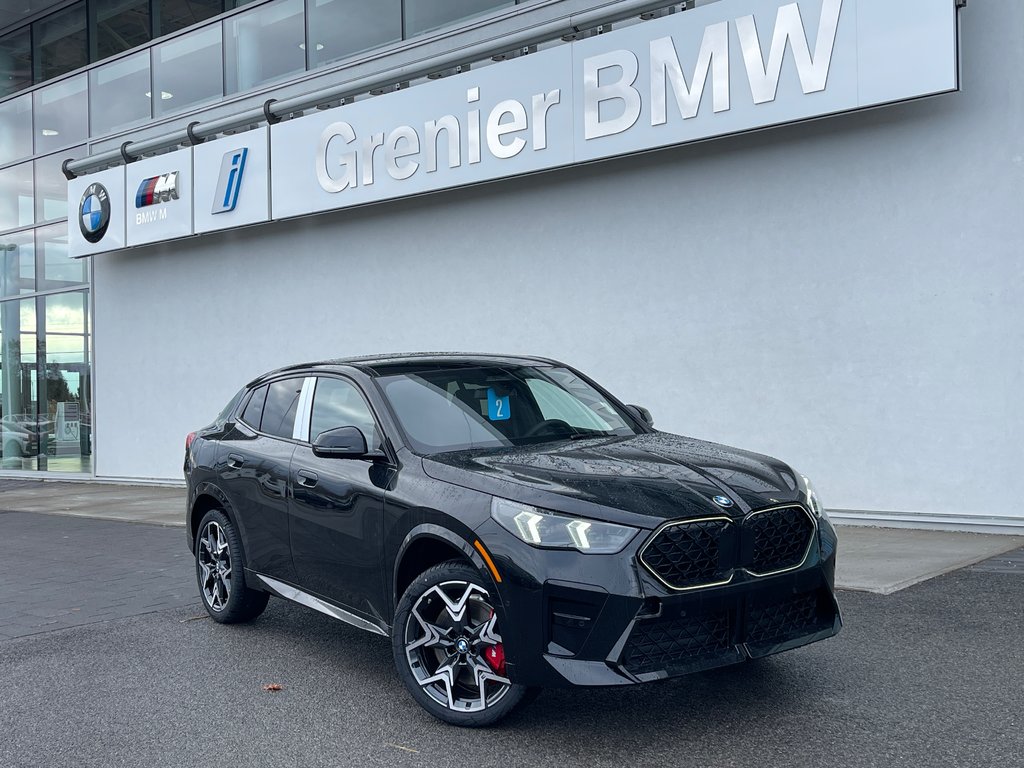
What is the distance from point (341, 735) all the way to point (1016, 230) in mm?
7696

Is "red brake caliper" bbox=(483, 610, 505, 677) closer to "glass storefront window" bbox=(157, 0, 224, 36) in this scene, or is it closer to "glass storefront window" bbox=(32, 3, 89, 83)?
"glass storefront window" bbox=(157, 0, 224, 36)

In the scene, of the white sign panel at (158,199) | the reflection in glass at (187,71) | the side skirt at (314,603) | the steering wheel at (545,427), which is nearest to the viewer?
the side skirt at (314,603)

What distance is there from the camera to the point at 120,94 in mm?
19172

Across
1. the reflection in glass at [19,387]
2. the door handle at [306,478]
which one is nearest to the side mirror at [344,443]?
the door handle at [306,478]

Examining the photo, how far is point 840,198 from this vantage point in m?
10.3

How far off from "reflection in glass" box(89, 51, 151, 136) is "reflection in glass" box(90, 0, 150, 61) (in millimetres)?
369

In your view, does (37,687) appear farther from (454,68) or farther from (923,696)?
(454,68)

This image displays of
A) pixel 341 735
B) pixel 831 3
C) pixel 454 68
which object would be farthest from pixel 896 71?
pixel 341 735

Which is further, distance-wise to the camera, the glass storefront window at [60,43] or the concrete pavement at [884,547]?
the glass storefront window at [60,43]

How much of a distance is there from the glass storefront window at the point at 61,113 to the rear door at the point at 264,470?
49.9ft

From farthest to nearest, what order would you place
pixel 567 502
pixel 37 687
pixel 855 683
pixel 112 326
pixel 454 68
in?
pixel 112 326, pixel 454 68, pixel 37 687, pixel 855 683, pixel 567 502

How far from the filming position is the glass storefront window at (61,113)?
19.9 m

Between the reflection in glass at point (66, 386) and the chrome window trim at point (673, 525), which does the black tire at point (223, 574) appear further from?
the reflection in glass at point (66, 386)

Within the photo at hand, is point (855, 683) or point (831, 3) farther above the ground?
point (831, 3)
